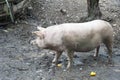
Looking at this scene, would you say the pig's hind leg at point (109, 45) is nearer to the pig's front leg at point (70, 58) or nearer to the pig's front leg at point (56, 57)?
the pig's front leg at point (70, 58)

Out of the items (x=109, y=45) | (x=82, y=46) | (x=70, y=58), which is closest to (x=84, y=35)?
(x=82, y=46)

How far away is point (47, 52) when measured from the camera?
7.65 meters

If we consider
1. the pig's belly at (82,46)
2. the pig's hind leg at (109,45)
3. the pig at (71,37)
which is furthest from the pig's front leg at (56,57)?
the pig's hind leg at (109,45)

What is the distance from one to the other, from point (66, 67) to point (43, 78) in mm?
710

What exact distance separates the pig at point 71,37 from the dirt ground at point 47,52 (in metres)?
0.40

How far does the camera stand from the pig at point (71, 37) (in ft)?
21.0

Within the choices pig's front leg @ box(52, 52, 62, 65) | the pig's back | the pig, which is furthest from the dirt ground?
the pig's back

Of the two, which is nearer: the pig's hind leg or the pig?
the pig

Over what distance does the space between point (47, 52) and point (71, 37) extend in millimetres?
1377

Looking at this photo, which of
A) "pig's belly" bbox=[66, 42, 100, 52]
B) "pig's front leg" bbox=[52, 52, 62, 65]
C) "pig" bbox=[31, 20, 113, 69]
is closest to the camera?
"pig" bbox=[31, 20, 113, 69]

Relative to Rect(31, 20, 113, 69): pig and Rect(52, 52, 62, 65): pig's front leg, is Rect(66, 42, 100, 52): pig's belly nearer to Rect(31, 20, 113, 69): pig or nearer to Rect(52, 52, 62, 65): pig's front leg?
Rect(31, 20, 113, 69): pig

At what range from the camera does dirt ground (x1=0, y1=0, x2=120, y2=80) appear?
648cm

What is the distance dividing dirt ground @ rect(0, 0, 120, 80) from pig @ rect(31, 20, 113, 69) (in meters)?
0.40

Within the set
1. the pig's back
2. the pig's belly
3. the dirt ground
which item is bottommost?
the dirt ground
